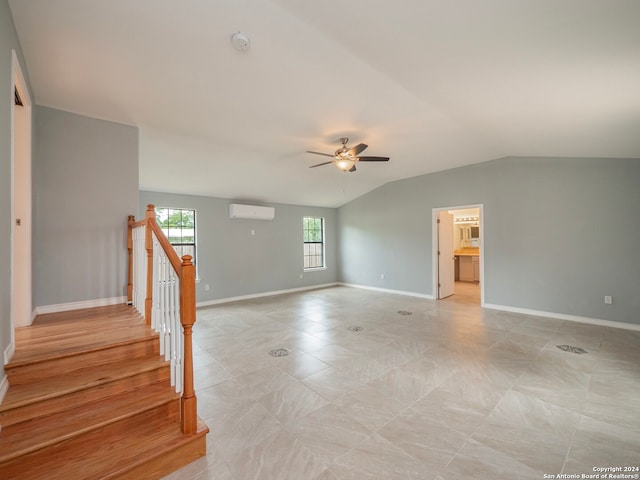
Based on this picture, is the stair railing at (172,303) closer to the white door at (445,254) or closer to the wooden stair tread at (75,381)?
the wooden stair tread at (75,381)

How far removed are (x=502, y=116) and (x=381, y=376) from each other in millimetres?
3404

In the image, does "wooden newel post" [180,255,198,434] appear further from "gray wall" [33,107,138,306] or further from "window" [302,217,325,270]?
"window" [302,217,325,270]

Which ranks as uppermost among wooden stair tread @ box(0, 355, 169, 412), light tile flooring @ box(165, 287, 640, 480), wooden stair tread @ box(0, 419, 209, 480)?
wooden stair tread @ box(0, 355, 169, 412)

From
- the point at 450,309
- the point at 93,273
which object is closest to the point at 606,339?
the point at 450,309

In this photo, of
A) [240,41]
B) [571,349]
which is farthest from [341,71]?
[571,349]

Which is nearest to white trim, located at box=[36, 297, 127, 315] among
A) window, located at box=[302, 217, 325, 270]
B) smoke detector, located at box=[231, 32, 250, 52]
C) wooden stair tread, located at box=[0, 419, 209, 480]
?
wooden stair tread, located at box=[0, 419, 209, 480]

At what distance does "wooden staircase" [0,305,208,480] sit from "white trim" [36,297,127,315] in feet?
2.68

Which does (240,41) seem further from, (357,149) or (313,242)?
(313,242)

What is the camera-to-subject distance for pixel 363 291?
25.2 ft

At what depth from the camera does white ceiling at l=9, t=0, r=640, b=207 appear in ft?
6.24

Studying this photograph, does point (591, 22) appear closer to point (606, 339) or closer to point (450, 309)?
point (606, 339)

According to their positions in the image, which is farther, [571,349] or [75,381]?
[571,349]

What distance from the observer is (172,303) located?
76.0 inches

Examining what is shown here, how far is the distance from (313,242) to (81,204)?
5.93 m
